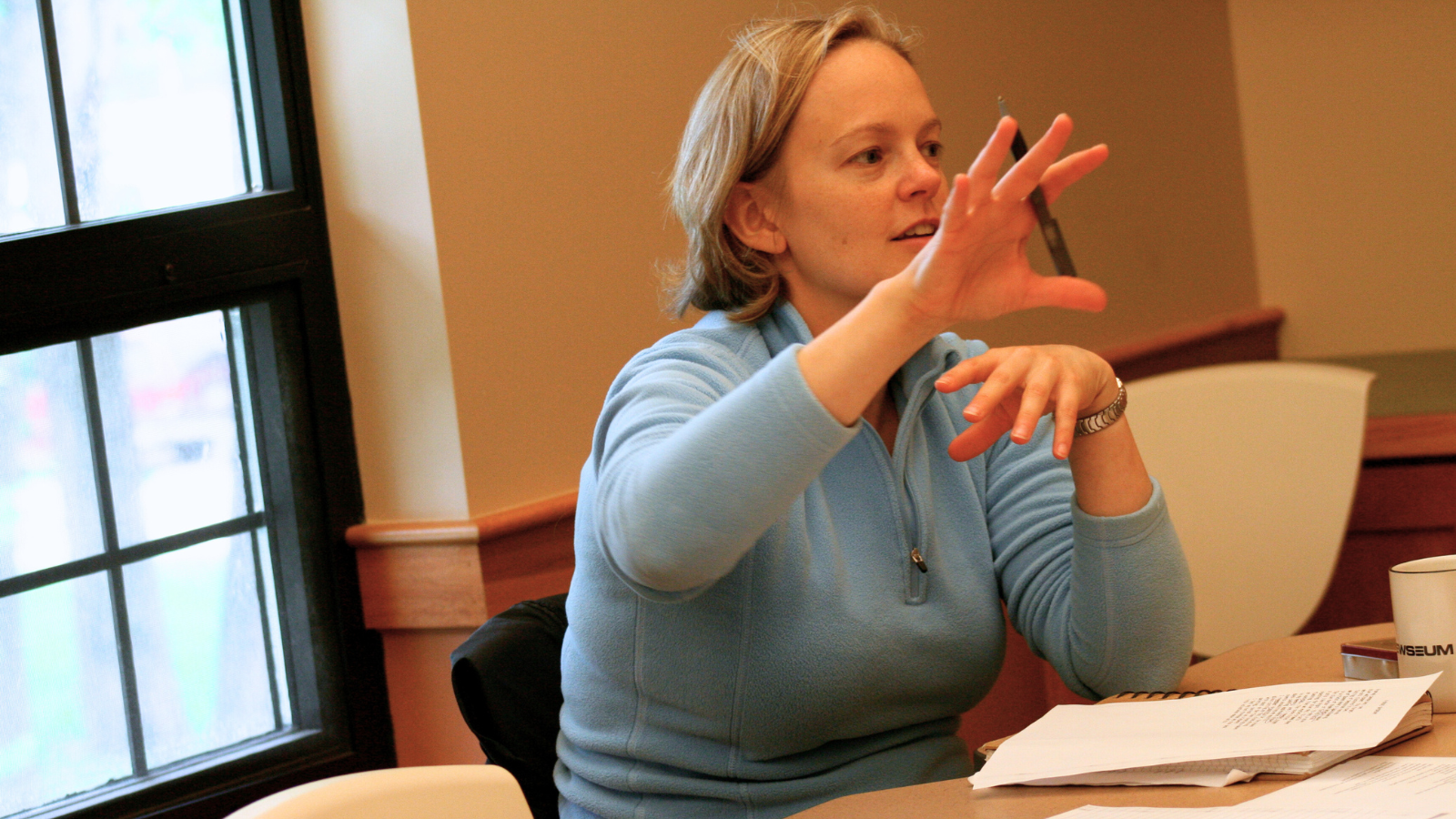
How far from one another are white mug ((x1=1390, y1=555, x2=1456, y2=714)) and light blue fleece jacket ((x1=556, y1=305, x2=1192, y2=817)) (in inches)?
8.3

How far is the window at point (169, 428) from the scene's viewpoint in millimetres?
1564

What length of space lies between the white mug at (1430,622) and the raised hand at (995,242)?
32 cm

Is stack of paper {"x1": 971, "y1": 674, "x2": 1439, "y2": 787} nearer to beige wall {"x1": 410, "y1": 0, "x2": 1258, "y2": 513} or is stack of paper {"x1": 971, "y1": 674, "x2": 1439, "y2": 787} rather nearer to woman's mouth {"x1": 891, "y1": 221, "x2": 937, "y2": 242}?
woman's mouth {"x1": 891, "y1": 221, "x2": 937, "y2": 242}

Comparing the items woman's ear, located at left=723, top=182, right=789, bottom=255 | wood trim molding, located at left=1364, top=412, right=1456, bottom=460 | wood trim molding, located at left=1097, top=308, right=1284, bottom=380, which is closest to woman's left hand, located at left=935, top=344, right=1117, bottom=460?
woman's ear, located at left=723, top=182, right=789, bottom=255

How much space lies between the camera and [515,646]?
1315 millimetres

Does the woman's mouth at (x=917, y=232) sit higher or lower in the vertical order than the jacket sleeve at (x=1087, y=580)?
higher

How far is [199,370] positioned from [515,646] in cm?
71

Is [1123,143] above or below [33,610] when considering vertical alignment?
above

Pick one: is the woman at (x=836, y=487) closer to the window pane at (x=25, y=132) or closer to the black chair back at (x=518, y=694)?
the black chair back at (x=518, y=694)

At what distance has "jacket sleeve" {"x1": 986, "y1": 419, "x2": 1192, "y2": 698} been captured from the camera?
1179mm

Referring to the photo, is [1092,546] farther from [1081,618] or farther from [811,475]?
[811,475]

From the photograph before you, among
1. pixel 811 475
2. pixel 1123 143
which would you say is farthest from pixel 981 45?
pixel 811 475

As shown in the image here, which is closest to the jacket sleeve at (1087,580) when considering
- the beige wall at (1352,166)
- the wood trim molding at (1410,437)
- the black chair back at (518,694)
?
the black chair back at (518,694)

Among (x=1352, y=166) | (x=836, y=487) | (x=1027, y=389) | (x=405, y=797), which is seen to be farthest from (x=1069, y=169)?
(x=1352, y=166)
